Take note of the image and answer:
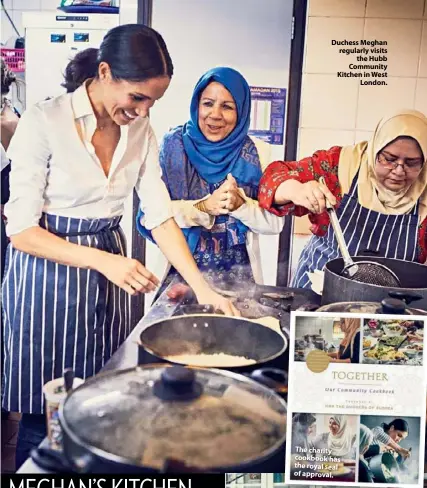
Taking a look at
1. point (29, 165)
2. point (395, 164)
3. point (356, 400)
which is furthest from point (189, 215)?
point (356, 400)

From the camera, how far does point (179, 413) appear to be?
4.82 feet

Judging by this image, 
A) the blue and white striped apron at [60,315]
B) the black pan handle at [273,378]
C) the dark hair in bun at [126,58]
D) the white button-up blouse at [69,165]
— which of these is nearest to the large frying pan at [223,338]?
the black pan handle at [273,378]

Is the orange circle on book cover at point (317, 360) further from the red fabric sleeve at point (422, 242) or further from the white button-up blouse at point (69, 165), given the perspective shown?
the white button-up blouse at point (69, 165)

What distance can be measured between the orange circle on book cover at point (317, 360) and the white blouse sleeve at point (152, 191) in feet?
1.84

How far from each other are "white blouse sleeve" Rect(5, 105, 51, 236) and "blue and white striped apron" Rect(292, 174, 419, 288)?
756mm

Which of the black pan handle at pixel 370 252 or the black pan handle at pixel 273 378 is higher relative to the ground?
the black pan handle at pixel 370 252

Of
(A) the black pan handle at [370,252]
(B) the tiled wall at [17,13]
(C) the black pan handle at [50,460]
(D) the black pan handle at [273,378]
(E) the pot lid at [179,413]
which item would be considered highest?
(B) the tiled wall at [17,13]

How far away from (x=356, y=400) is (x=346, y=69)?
0.93 metres

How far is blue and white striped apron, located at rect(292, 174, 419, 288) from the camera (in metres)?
1.51

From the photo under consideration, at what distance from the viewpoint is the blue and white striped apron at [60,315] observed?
1.49 meters

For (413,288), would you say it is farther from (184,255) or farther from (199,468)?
(199,468)

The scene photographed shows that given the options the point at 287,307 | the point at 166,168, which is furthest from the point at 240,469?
the point at 166,168

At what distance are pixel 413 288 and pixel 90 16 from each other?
1157 mm

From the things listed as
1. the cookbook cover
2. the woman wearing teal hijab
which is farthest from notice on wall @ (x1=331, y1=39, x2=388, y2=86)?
the cookbook cover
